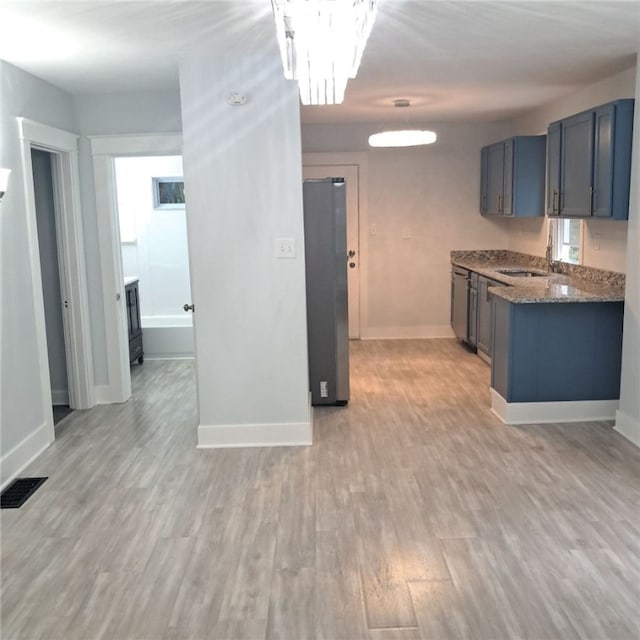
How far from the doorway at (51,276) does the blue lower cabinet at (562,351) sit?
3.36m

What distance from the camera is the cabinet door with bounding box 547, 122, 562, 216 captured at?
16.7 ft

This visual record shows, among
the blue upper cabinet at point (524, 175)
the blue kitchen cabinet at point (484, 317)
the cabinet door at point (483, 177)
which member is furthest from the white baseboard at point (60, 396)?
the cabinet door at point (483, 177)

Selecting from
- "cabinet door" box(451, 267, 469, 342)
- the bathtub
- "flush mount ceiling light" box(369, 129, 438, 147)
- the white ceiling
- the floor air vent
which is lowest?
the floor air vent

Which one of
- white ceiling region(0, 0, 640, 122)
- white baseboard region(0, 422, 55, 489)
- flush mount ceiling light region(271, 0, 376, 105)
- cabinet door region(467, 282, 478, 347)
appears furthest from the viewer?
cabinet door region(467, 282, 478, 347)

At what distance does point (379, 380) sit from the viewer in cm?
577

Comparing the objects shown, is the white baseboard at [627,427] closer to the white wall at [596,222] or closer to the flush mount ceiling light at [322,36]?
the white wall at [596,222]

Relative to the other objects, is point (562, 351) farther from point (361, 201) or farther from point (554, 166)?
point (361, 201)

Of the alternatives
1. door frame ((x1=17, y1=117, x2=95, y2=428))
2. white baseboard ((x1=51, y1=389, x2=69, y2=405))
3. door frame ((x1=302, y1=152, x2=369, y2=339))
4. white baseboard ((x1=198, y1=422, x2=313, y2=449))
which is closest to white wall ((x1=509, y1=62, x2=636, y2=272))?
door frame ((x1=302, y1=152, x2=369, y2=339))

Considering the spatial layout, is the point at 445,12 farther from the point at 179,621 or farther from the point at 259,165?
the point at 179,621

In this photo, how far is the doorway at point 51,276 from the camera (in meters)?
5.00

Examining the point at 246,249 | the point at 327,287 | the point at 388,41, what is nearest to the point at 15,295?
the point at 246,249

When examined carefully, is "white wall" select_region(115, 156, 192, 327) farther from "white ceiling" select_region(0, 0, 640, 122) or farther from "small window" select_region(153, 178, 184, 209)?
"white ceiling" select_region(0, 0, 640, 122)

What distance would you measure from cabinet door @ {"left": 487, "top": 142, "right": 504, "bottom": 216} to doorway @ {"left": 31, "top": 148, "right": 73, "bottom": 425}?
13.8 feet

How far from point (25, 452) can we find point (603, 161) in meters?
4.16
